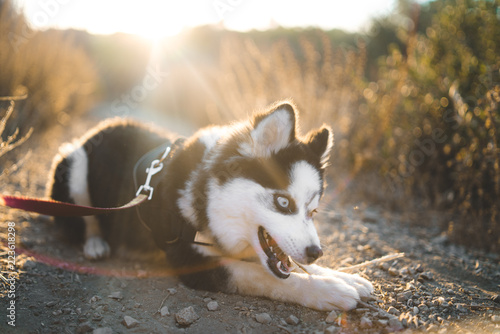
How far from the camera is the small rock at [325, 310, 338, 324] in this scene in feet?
6.65

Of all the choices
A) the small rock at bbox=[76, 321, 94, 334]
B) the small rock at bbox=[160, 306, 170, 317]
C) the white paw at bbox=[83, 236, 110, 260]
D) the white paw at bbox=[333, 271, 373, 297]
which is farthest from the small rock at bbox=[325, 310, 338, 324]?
the white paw at bbox=[83, 236, 110, 260]

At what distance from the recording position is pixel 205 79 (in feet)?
37.2

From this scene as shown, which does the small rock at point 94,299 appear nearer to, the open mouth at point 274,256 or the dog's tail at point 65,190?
the dog's tail at point 65,190

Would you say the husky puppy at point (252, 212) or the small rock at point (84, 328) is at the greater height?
the husky puppy at point (252, 212)

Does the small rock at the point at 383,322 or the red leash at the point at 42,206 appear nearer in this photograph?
the small rock at the point at 383,322

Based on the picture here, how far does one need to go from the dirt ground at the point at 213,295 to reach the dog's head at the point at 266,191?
1.29 ft

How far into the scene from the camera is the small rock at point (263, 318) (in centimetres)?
205

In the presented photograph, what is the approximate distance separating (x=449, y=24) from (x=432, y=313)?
15.6 ft

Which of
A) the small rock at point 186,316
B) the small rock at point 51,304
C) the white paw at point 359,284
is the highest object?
the white paw at point 359,284

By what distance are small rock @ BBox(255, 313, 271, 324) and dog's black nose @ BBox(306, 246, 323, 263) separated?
17.6 inches

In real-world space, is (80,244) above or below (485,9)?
below

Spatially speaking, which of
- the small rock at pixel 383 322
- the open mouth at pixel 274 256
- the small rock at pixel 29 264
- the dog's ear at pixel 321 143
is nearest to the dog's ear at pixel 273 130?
the dog's ear at pixel 321 143

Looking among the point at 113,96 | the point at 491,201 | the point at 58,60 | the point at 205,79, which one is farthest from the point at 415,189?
the point at 113,96

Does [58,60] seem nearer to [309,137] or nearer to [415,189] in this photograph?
[309,137]
